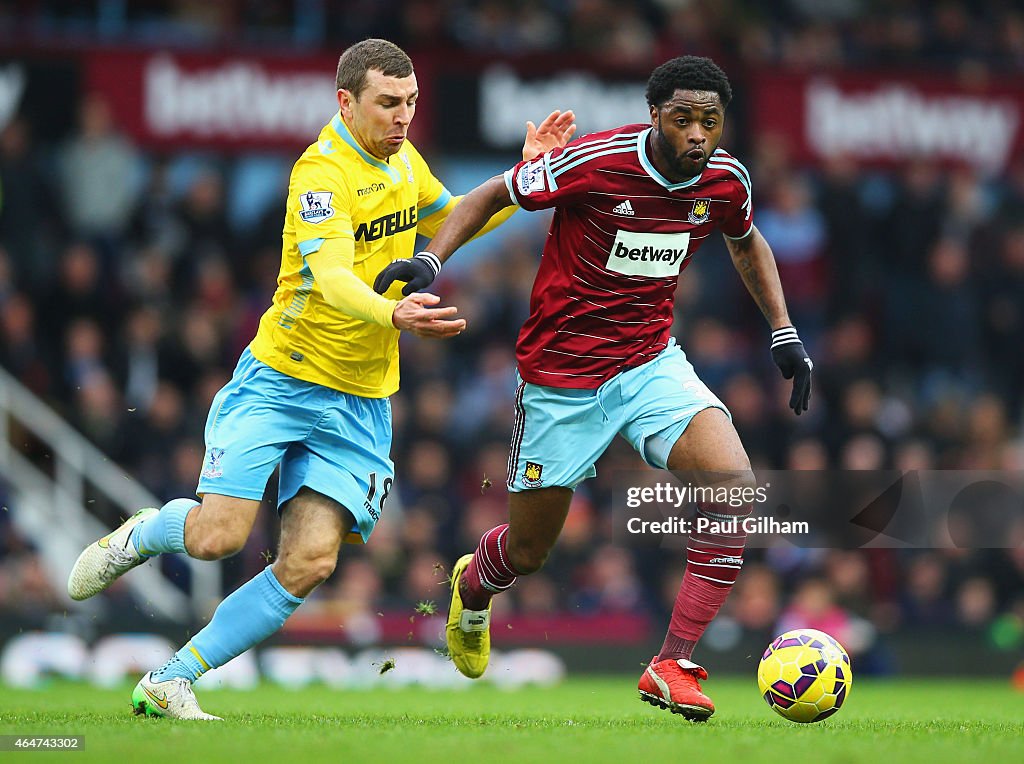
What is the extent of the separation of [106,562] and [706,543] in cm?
281

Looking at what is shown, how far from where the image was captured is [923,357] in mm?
15648

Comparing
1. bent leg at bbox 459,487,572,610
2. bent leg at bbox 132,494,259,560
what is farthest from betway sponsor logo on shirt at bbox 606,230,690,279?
bent leg at bbox 132,494,259,560

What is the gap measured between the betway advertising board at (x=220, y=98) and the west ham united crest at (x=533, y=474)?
761 centimetres

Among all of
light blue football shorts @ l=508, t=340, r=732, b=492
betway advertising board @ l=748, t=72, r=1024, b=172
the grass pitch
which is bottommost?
the grass pitch

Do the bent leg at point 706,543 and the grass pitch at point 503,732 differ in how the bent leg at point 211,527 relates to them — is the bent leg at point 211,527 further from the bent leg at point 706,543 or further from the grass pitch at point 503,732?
the bent leg at point 706,543

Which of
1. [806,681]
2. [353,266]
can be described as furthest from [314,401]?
[806,681]

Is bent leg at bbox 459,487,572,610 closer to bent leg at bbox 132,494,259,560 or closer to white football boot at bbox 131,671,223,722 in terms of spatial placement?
bent leg at bbox 132,494,259,560

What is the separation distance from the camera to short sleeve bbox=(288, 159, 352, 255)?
273 inches

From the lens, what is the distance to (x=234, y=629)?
275 inches

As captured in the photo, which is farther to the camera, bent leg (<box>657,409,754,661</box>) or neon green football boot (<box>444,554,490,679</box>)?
neon green football boot (<box>444,554,490,679</box>)

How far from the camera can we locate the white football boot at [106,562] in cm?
750

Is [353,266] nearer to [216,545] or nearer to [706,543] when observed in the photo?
[216,545]

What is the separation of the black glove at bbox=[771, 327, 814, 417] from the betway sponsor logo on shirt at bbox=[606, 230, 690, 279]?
0.64m

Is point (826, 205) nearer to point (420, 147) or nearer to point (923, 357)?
point (923, 357)
